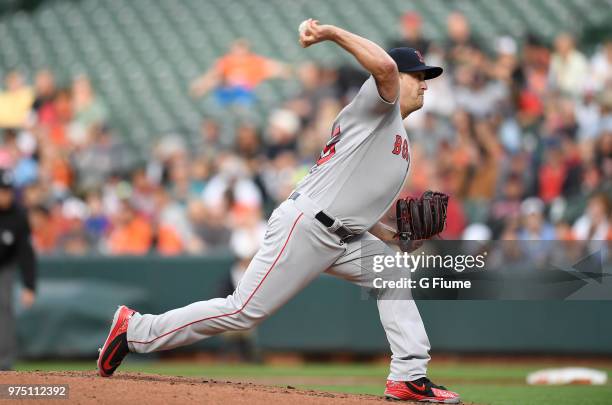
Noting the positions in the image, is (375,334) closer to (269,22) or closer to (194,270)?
(194,270)

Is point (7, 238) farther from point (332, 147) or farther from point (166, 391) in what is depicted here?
point (332, 147)

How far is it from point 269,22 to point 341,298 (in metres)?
7.06

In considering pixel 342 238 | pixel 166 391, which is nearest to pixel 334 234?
pixel 342 238

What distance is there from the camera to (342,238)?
5.47 m

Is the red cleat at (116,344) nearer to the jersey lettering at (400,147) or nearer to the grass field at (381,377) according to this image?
the jersey lettering at (400,147)

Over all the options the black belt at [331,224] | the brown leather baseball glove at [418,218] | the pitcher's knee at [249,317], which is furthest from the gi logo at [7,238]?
the brown leather baseball glove at [418,218]

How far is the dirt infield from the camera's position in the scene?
5.15 meters

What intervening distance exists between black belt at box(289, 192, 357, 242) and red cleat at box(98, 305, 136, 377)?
1.15m

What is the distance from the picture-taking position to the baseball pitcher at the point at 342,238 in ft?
17.6

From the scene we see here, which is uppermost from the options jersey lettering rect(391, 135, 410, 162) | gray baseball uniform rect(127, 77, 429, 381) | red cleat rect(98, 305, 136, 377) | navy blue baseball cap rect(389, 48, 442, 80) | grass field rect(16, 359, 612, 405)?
navy blue baseball cap rect(389, 48, 442, 80)

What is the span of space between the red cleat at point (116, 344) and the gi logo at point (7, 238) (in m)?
3.13

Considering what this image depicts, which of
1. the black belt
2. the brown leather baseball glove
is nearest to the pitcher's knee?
the black belt

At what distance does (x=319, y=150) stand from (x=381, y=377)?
376cm

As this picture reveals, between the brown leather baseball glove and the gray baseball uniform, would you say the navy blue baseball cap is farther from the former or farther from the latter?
the brown leather baseball glove
